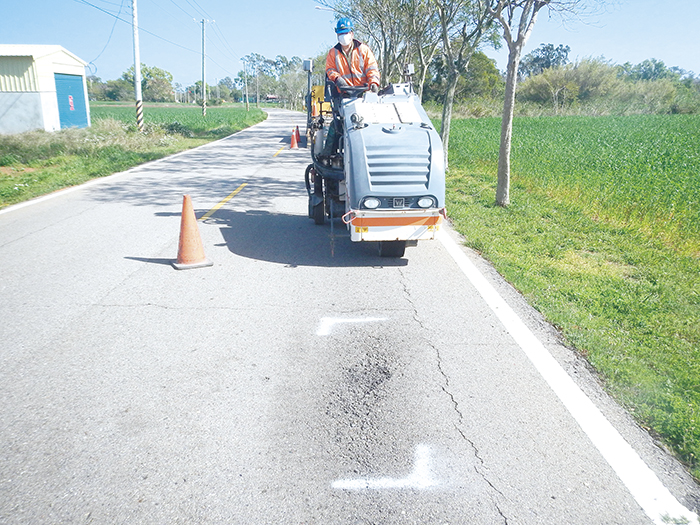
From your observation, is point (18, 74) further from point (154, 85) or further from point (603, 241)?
point (154, 85)

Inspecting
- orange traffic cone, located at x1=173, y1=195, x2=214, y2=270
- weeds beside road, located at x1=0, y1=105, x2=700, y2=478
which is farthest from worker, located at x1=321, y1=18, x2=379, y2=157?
weeds beside road, located at x1=0, y1=105, x2=700, y2=478

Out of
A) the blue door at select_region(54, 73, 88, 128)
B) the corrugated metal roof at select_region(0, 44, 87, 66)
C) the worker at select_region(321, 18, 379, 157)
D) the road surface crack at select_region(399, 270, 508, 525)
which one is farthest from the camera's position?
the blue door at select_region(54, 73, 88, 128)

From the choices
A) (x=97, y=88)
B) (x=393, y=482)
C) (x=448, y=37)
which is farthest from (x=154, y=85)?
(x=393, y=482)

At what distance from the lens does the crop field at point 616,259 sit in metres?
3.96

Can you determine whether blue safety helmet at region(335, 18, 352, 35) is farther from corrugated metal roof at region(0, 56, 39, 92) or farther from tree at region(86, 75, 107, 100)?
tree at region(86, 75, 107, 100)

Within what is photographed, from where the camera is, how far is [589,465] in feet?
10.2

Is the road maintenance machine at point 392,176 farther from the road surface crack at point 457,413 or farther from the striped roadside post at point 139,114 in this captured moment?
the striped roadside post at point 139,114

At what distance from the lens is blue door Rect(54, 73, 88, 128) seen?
1013 inches

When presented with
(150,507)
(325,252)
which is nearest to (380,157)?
(325,252)

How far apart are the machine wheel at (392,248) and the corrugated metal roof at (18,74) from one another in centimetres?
2329

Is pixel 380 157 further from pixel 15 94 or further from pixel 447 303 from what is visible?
pixel 15 94

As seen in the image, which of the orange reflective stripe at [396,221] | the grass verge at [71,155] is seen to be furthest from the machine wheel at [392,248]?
the grass verge at [71,155]

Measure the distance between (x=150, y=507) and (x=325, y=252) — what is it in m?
4.96

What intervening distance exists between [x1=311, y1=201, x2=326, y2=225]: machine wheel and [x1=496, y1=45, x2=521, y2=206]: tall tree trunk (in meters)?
3.70
